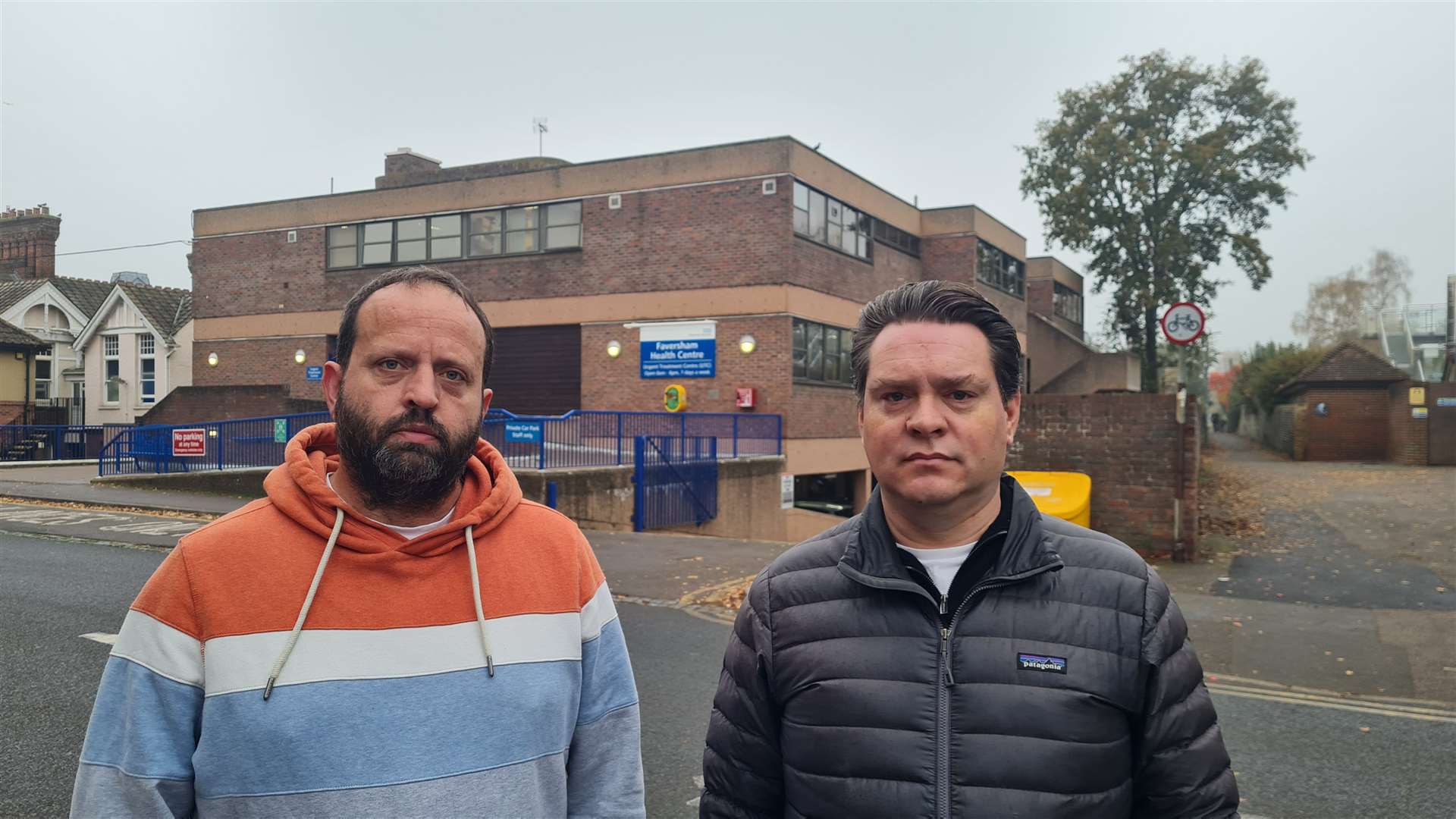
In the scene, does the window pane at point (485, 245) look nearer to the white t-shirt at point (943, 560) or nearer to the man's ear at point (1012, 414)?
the man's ear at point (1012, 414)

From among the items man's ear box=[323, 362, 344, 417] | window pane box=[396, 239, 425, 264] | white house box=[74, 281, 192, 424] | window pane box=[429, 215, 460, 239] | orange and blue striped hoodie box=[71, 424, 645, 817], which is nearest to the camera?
orange and blue striped hoodie box=[71, 424, 645, 817]

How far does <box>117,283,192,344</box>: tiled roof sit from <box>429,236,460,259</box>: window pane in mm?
15886

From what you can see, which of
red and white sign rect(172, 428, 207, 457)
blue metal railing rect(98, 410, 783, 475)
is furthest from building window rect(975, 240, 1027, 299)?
red and white sign rect(172, 428, 207, 457)

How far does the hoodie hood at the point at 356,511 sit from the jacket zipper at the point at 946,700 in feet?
3.26

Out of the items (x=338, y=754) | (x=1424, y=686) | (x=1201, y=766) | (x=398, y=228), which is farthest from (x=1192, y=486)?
(x=398, y=228)

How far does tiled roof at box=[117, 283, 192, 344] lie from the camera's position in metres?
38.9

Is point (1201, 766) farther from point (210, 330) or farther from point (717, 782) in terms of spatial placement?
point (210, 330)

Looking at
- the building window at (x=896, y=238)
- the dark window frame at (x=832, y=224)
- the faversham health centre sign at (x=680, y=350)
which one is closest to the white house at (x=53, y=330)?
the faversham health centre sign at (x=680, y=350)

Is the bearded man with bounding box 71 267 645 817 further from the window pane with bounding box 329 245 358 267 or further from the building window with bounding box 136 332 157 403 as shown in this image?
the building window with bounding box 136 332 157 403

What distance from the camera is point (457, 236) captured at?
2952 centimetres

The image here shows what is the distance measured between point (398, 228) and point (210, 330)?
9.02 metres

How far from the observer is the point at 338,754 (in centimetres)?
188

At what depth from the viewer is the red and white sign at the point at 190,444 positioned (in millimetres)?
20453

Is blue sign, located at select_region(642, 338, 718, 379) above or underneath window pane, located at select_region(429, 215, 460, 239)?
underneath
